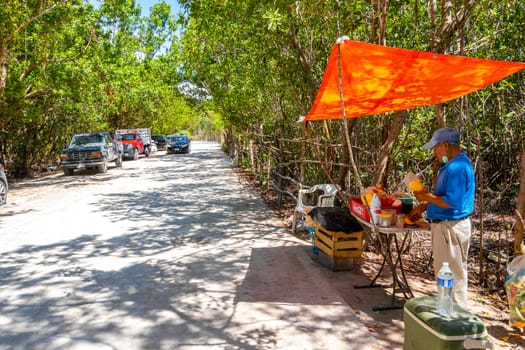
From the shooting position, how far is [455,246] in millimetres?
3826

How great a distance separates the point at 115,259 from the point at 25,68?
10235 mm

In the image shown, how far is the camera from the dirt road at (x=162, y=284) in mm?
3924

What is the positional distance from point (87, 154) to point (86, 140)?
1735 millimetres

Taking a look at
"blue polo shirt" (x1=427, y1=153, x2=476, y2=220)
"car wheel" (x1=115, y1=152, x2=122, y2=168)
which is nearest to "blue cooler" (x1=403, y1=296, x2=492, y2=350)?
"blue polo shirt" (x1=427, y1=153, x2=476, y2=220)

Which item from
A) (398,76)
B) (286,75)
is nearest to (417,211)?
(398,76)

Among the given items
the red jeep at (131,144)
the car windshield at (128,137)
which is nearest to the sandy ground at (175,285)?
the red jeep at (131,144)

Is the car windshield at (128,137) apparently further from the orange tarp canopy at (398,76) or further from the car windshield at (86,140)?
the orange tarp canopy at (398,76)

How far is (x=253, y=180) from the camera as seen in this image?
670 inches

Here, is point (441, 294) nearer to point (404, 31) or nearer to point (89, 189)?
point (404, 31)

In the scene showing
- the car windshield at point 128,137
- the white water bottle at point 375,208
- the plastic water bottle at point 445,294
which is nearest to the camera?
the plastic water bottle at point 445,294

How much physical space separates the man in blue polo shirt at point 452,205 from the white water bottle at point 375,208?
0.58 meters

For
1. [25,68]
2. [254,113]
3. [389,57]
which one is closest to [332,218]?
[389,57]

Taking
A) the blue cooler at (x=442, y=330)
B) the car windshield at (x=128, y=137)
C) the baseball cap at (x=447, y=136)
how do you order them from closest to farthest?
the blue cooler at (x=442, y=330), the baseball cap at (x=447, y=136), the car windshield at (x=128, y=137)

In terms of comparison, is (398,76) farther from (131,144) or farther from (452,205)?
(131,144)
